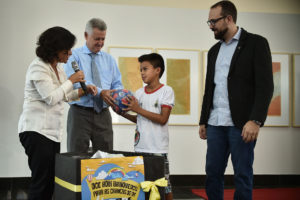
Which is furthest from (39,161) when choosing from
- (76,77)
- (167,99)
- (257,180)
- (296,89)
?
(296,89)

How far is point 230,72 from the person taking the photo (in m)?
2.21

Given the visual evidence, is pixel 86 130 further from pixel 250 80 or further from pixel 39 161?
pixel 250 80

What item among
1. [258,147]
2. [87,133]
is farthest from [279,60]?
[87,133]

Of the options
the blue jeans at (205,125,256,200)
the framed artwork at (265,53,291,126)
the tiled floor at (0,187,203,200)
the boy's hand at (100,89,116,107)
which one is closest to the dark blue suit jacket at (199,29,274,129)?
the blue jeans at (205,125,256,200)

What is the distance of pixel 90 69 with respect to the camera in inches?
111

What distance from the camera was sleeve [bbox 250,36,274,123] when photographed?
2049 mm

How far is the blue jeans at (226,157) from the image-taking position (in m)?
2.09

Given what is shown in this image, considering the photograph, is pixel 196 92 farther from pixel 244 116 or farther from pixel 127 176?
pixel 127 176

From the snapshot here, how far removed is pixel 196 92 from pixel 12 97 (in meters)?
2.50

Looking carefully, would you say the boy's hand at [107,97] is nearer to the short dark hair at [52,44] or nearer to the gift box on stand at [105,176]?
the short dark hair at [52,44]

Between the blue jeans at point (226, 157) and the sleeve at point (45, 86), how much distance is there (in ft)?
3.45

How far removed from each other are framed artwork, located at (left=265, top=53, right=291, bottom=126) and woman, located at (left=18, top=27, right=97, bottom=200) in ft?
11.8

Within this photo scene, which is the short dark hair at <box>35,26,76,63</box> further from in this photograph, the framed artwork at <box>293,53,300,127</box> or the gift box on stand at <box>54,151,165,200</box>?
the framed artwork at <box>293,53,300,127</box>

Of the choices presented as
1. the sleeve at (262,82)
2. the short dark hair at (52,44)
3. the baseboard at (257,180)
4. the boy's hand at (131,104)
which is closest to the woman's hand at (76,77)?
the short dark hair at (52,44)
